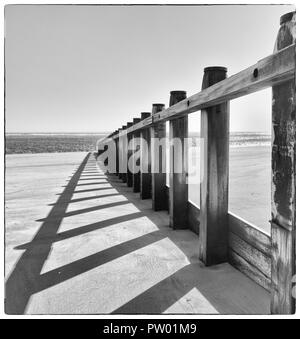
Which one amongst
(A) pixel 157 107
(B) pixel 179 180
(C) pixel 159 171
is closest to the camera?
(B) pixel 179 180

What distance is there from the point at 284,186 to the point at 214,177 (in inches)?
43.7

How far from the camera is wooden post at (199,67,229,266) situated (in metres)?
2.83

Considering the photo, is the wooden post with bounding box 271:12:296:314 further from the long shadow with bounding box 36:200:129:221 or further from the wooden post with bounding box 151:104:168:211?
the long shadow with bounding box 36:200:129:221

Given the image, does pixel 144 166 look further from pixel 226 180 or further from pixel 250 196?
pixel 226 180

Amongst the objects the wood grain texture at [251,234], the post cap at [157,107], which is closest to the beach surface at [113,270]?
the wood grain texture at [251,234]

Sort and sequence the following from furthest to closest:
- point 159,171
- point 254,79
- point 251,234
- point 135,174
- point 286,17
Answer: point 135,174 < point 159,171 < point 251,234 < point 254,79 < point 286,17

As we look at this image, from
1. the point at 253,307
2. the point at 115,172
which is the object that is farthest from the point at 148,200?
the point at 115,172

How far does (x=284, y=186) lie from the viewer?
1758 millimetres

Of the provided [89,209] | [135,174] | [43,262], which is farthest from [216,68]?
[135,174]

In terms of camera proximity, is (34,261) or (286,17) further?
(34,261)

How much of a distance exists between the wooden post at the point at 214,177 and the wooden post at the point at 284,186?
983mm

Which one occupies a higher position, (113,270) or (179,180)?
(179,180)

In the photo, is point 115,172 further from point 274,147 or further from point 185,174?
point 274,147

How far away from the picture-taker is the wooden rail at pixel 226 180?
171 centimetres
